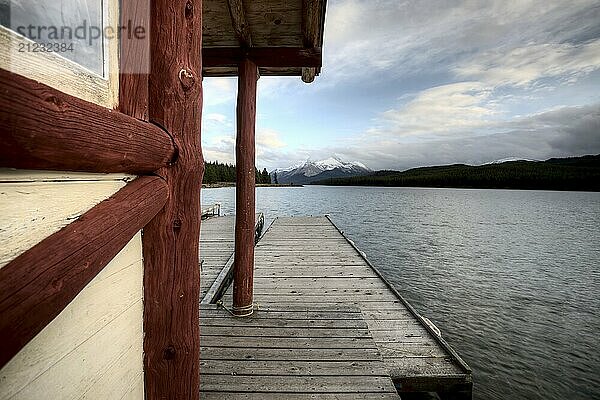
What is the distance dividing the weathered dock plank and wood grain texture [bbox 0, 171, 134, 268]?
2154 millimetres

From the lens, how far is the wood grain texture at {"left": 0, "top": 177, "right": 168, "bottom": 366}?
1.93ft

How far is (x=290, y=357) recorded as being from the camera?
2996 millimetres

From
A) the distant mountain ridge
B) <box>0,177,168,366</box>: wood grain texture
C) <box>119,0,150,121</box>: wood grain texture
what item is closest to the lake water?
<box>0,177,168,366</box>: wood grain texture

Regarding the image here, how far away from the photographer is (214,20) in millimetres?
3426

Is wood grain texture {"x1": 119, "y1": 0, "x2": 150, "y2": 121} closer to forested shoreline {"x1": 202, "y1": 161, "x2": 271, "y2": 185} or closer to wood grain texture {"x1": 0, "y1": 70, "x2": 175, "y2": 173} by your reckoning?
wood grain texture {"x1": 0, "y1": 70, "x2": 175, "y2": 173}

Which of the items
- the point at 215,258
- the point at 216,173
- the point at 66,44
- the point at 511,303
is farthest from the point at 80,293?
the point at 216,173

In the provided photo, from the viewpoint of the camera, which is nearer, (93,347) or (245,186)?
(93,347)

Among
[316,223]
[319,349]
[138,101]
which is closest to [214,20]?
[138,101]

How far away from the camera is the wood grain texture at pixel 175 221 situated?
167 cm

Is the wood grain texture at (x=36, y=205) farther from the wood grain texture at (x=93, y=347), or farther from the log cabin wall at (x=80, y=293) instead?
the wood grain texture at (x=93, y=347)

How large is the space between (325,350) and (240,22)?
360cm

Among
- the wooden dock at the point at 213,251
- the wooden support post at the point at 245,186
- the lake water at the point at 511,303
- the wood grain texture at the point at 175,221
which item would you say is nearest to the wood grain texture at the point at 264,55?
the wooden support post at the point at 245,186

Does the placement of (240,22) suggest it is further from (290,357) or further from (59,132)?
(290,357)

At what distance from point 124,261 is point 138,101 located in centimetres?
79
